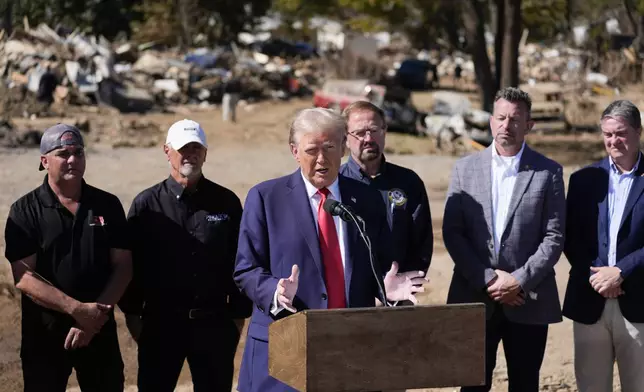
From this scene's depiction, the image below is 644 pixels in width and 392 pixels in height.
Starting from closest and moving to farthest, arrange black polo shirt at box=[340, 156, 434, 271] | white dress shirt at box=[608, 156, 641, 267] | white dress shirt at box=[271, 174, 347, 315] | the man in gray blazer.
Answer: white dress shirt at box=[271, 174, 347, 315] → black polo shirt at box=[340, 156, 434, 271] → the man in gray blazer → white dress shirt at box=[608, 156, 641, 267]

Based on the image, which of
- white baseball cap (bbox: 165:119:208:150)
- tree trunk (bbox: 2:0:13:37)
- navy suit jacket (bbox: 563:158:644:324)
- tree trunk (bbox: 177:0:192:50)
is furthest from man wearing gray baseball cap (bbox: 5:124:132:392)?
tree trunk (bbox: 177:0:192:50)

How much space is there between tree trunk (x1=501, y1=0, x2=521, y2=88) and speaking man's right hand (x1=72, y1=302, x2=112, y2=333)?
19407mm

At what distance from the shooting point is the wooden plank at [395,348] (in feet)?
13.7

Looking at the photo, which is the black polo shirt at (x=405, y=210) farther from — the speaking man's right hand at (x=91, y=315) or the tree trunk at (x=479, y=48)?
the tree trunk at (x=479, y=48)

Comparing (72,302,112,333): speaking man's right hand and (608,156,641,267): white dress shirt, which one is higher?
(608,156,641,267): white dress shirt

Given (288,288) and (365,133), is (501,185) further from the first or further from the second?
(288,288)

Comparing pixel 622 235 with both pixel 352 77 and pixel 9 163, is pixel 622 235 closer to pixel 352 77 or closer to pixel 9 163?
pixel 9 163

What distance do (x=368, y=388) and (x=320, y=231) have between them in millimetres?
984

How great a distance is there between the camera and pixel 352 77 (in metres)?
39.1

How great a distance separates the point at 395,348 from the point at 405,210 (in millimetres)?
1983

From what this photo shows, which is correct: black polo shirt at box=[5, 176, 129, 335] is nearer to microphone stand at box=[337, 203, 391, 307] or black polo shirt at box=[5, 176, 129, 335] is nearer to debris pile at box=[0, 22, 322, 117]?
microphone stand at box=[337, 203, 391, 307]

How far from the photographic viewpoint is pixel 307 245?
16.4ft

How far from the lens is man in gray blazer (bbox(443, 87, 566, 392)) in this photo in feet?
20.7

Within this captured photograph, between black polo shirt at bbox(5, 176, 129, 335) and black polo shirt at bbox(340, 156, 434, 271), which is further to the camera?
black polo shirt at bbox(340, 156, 434, 271)
